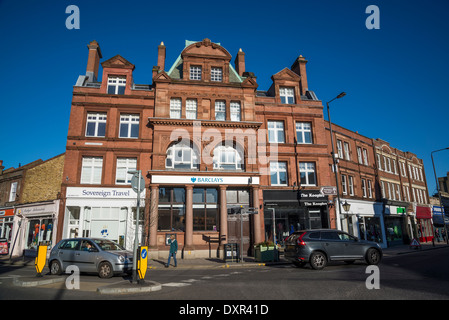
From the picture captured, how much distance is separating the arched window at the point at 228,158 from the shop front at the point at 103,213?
21.1 feet

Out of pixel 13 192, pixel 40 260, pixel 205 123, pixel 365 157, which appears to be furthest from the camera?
pixel 365 157

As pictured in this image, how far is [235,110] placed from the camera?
24078 millimetres

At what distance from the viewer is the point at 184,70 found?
942 inches

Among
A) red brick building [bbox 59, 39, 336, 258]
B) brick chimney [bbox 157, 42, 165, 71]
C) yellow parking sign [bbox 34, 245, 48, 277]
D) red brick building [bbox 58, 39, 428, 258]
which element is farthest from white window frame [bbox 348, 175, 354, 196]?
yellow parking sign [bbox 34, 245, 48, 277]

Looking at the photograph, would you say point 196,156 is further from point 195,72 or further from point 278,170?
point 195,72

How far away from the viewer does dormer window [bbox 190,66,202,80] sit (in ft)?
80.4

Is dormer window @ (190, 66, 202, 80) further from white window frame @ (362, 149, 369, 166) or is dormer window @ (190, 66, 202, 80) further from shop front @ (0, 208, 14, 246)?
shop front @ (0, 208, 14, 246)

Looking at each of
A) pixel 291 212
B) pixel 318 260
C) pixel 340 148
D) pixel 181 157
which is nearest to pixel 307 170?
pixel 291 212

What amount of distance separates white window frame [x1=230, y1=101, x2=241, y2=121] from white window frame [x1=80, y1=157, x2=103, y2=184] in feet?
36.3

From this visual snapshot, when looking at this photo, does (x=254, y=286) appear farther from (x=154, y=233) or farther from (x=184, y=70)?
(x=184, y=70)

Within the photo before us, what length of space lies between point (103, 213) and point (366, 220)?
24.1m

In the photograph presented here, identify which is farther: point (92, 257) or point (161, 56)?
point (161, 56)

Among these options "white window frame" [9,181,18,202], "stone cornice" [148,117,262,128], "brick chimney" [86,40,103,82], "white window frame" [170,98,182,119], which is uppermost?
"brick chimney" [86,40,103,82]

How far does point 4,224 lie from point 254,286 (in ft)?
89.7
